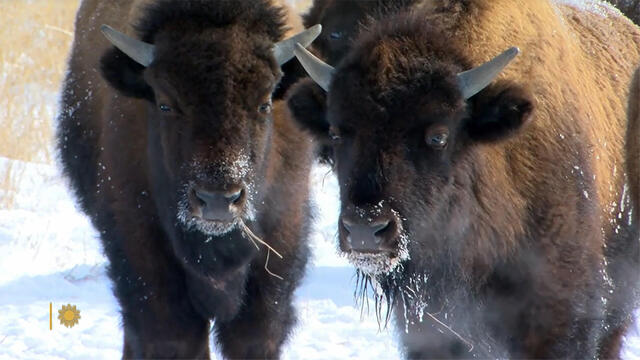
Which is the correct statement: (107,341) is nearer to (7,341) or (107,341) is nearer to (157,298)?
(7,341)

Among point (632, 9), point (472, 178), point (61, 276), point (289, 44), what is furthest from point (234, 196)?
point (632, 9)

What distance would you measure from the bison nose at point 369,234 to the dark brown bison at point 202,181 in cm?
92

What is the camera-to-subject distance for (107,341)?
6859mm

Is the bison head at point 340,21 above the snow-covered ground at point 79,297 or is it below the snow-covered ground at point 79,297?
above

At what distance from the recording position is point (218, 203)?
4.75 m

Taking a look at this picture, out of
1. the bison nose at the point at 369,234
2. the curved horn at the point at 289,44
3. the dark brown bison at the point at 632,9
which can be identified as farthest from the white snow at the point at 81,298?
the dark brown bison at the point at 632,9

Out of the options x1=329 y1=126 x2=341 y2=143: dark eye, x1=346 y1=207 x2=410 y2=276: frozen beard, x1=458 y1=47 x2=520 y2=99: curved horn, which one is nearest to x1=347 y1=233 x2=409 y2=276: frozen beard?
x1=346 y1=207 x2=410 y2=276: frozen beard

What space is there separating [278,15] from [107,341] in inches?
109

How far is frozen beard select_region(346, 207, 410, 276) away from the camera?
4051mm

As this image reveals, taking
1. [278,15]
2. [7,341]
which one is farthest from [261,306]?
[7,341]

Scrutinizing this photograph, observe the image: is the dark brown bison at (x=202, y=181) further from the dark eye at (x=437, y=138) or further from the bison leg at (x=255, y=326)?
the dark eye at (x=437, y=138)

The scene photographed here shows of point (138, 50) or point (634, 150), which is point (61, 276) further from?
point (634, 150)

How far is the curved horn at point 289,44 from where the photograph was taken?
17.2ft

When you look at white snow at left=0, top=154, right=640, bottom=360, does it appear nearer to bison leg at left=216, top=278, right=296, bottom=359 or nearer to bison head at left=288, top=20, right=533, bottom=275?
bison leg at left=216, top=278, right=296, bottom=359
